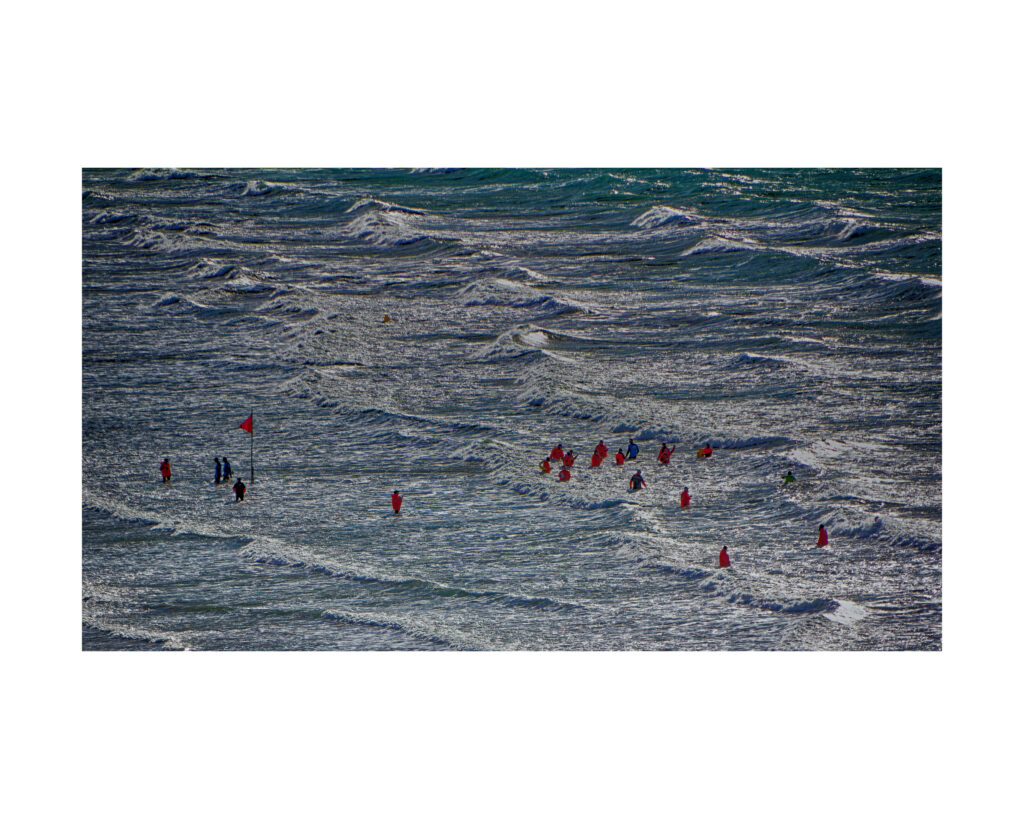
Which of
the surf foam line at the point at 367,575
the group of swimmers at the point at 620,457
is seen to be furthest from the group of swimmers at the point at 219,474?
the group of swimmers at the point at 620,457

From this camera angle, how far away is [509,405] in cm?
2117

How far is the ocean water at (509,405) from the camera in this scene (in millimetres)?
17391

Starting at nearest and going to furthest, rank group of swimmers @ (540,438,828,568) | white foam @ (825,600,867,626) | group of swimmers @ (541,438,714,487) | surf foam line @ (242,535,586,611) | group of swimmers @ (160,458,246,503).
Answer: white foam @ (825,600,867,626)
surf foam line @ (242,535,586,611)
group of swimmers @ (160,458,246,503)
group of swimmers @ (540,438,828,568)
group of swimmers @ (541,438,714,487)

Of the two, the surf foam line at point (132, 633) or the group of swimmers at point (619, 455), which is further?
the group of swimmers at point (619, 455)

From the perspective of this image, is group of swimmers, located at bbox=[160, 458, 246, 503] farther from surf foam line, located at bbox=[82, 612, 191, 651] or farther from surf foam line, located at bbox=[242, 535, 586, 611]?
surf foam line, located at bbox=[82, 612, 191, 651]

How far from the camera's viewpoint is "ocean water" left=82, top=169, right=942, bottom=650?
17.4m

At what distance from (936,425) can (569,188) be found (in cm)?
533

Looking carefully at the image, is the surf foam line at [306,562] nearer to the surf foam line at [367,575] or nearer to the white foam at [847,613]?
the surf foam line at [367,575]

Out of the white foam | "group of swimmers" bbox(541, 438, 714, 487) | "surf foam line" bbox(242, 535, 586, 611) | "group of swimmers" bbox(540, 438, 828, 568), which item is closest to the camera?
the white foam

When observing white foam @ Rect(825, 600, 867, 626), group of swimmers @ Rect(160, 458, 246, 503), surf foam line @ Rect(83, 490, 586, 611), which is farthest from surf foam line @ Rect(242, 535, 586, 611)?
white foam @ Rect(825, 600, 867, 626)

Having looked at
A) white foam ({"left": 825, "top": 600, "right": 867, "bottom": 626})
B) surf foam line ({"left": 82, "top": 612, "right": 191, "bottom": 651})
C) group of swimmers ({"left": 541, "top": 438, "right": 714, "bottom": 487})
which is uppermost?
group of swimmers ({"left": 541, "top": 438, "right": 714, "bottom": 487})

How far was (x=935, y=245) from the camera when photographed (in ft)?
59.9

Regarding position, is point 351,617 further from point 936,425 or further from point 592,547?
point 936,425

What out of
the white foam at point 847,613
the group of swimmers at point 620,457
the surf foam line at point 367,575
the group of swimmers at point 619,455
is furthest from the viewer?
the group of swimmers at point 619,455
